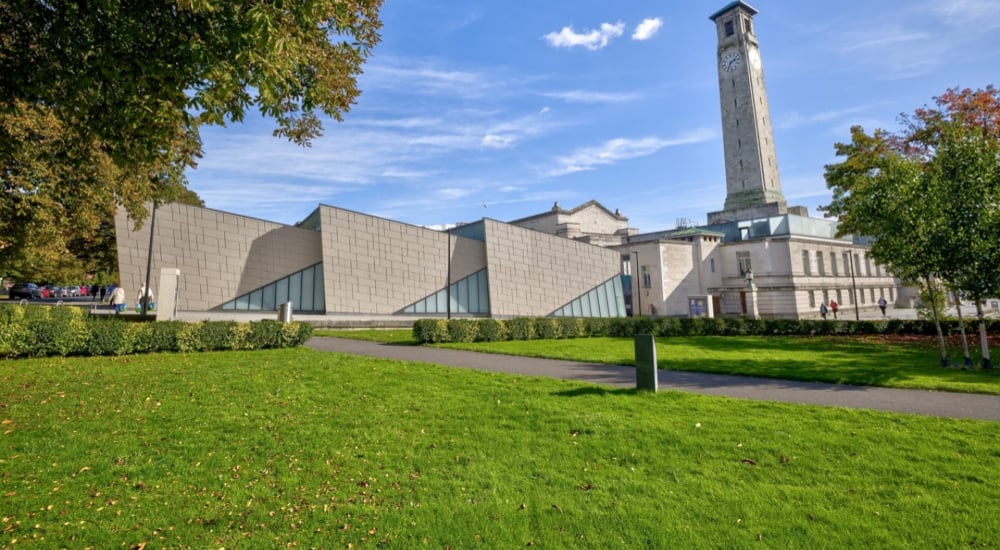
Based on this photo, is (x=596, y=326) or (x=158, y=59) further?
(x=596, y=326)

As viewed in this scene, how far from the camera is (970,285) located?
45.5 feet

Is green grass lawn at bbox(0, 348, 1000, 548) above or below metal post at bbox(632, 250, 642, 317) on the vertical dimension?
below

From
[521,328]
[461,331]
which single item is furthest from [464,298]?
[461,331]

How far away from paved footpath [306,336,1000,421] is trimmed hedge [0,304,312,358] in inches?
149

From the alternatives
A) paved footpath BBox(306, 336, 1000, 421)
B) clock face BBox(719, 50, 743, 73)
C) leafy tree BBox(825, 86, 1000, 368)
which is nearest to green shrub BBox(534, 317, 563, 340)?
paved footpath BBox(306, 336, 1000, 421)

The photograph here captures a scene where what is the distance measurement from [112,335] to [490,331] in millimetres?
13481

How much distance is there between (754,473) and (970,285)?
13524mm

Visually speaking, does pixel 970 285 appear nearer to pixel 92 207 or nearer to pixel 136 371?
pixel 136 371

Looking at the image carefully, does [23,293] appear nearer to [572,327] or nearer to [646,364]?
[572,327]

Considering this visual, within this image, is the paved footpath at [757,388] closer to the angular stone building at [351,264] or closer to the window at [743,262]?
the angular stone building at [351,264]

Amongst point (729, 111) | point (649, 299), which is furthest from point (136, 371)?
point (729, 111)

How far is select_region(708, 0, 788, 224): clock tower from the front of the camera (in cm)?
6681

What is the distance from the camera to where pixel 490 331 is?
22.0 meters

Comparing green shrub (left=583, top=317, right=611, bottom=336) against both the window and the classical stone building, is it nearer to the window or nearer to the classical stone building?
the classical stone building
